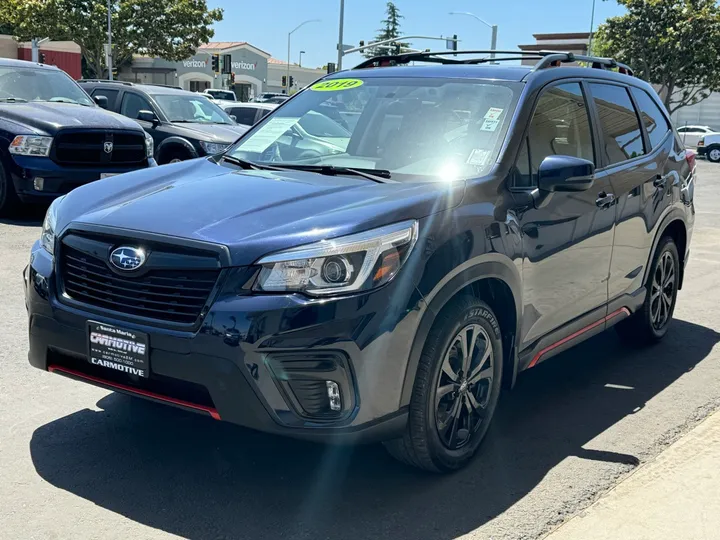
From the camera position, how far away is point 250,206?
3406 mm

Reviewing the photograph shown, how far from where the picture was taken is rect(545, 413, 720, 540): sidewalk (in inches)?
128

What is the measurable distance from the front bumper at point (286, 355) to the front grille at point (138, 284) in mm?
66

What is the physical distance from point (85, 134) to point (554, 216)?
7.22 meters

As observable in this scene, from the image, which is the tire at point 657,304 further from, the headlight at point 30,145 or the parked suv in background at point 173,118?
the parked suv in background at point 173,118

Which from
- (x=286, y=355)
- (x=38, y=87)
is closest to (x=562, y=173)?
(x=286, y=355)

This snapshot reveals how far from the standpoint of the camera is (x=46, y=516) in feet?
10.4

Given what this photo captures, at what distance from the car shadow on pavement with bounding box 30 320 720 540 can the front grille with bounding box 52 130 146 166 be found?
5958 millimetres

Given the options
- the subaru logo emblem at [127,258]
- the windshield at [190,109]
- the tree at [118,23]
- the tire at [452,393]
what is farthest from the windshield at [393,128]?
the tree at [118,23]

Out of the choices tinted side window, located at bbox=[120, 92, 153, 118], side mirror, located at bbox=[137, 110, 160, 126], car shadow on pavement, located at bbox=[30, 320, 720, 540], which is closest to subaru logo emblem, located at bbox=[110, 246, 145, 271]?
car shadow on pavement, located at bbox=[30, 320, 720, 540]

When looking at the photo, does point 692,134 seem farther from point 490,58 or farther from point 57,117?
point 490,58

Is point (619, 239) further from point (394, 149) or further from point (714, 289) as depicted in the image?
point (714, 289)

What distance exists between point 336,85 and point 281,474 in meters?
2.38

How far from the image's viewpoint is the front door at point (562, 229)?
398 centimetres

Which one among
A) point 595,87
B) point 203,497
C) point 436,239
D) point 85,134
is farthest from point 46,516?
point 85,134
